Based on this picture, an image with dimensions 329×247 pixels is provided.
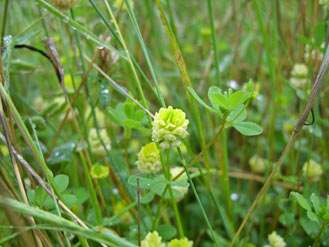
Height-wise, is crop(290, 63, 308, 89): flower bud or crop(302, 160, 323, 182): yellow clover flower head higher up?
crop(290, 63, 308, 89): flower bud

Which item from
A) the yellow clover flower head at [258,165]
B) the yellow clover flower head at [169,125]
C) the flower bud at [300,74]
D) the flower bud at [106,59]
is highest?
the flower bud at [106,59]

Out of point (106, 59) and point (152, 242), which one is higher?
point (106, 59)

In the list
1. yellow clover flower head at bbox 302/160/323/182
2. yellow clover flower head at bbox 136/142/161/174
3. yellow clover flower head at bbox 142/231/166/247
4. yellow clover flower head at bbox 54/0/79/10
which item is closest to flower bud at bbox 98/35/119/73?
yellow clover flower head at bbox 54/0/79/10

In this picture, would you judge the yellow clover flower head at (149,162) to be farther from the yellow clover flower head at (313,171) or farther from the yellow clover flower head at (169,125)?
the yellow clover flower head at (313,171)

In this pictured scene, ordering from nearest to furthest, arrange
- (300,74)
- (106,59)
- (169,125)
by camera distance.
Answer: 1. (169,125)
2. (106,59)
3. (300,74)

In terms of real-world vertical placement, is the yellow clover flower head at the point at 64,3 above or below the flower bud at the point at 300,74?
above

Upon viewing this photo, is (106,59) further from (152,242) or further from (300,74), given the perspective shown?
(300,74)

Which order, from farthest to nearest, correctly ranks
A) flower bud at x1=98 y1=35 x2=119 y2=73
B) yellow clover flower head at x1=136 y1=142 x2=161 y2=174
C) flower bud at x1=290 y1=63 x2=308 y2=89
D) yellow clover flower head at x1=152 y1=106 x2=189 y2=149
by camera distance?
flower bud at x1=290 y1=63 x2=308 y2=89
flower bud at x1=98 y1=35 x2=119 y2=73
yellow clover flower head at x1=136 y1=142 x2=161 y2=174
yellow clover flower head at x1=152 y1=106 x2=189 y2=149

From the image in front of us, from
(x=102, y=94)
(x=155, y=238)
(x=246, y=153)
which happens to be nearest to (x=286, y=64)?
(x=246, y=153)

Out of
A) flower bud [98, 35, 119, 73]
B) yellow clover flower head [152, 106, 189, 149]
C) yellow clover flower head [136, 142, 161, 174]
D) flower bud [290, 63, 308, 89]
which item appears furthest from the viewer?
flower bud [290, 63, 308, 89]

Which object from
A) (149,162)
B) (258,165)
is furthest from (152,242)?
(258,165)

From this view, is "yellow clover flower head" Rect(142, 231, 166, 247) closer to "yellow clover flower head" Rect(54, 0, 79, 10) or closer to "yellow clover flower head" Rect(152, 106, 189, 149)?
"yellow clover flower head" Rect(152, 106, 189, 149)

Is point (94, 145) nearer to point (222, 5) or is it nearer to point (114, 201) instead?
point (114, 201)

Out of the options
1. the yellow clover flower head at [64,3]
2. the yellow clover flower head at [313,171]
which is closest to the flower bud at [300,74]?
the yellow clover flower head at [313,171]
